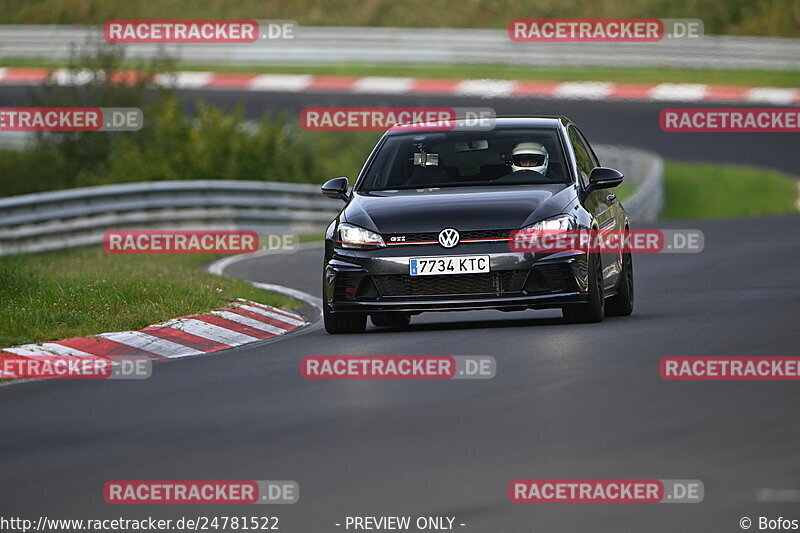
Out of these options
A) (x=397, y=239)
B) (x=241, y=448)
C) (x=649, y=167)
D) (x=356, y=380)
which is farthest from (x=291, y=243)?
(x=241, y=448)

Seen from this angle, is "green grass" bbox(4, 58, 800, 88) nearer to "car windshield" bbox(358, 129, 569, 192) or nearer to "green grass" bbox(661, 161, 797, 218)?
"green grass" bbox(661, 161, 797, 218)

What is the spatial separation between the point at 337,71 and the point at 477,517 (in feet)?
129

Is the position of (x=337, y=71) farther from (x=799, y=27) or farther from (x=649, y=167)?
(x=649, y=167)

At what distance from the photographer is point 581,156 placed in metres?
14.2

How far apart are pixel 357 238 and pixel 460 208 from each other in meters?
0.75

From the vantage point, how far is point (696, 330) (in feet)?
40.1

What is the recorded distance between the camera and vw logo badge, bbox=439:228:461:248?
12.4 m

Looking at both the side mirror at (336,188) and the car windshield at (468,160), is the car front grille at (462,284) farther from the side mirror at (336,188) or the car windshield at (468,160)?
the side mirror at (336,188)

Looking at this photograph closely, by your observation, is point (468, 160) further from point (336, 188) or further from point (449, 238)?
point (449, 238)

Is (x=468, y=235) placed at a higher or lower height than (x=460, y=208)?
lower

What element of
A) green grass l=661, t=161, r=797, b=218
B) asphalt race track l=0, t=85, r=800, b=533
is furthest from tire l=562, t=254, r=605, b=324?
green grass l=661, t=161, r=797, b=218

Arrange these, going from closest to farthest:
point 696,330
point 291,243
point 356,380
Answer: point 356,380 < point 696,330 < point 291,243

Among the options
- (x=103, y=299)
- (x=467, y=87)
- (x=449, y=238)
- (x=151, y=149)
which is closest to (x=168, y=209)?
(x=151, y=149)

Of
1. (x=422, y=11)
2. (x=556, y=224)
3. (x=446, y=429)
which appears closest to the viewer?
(x=446, y=429)
